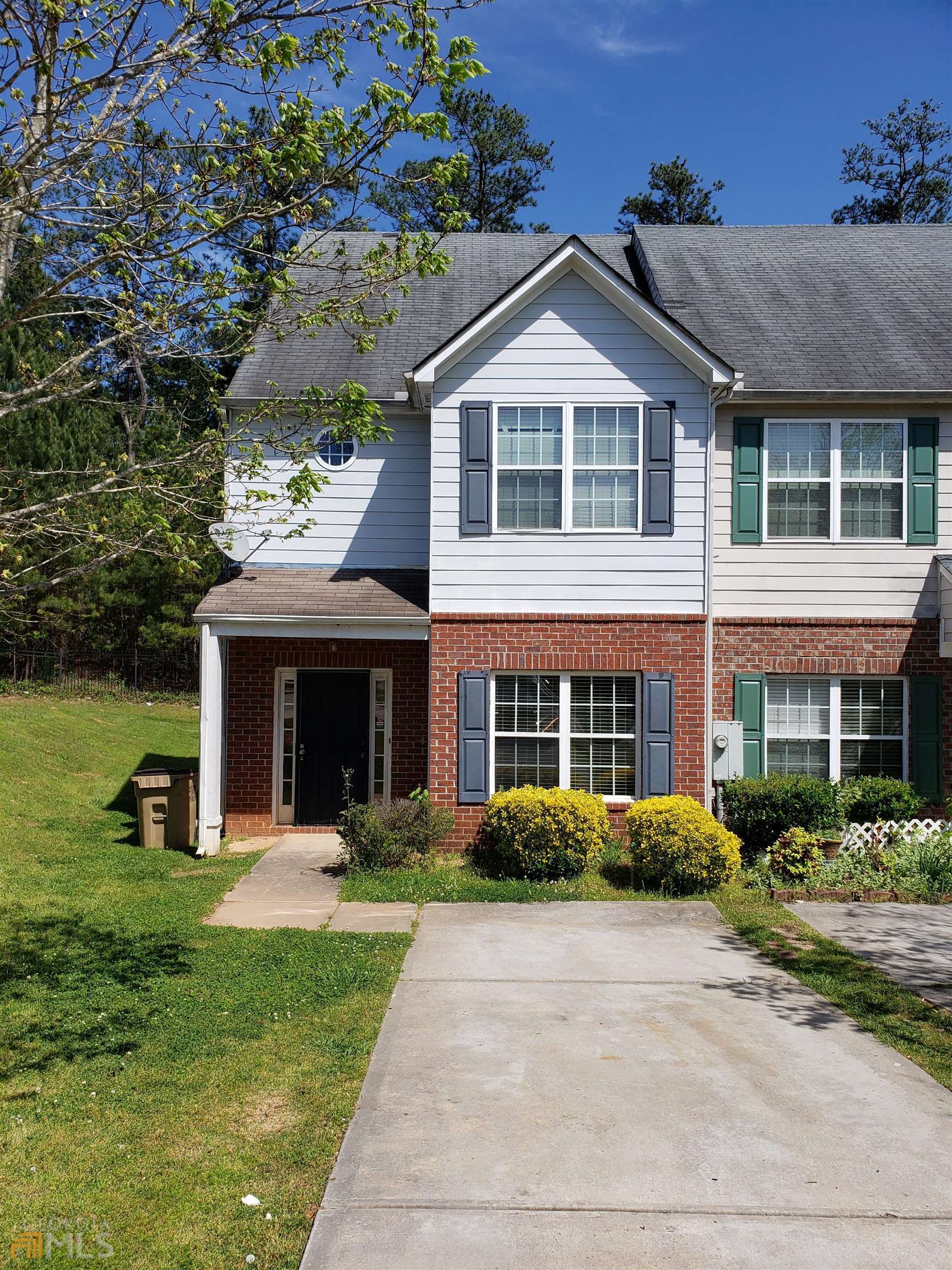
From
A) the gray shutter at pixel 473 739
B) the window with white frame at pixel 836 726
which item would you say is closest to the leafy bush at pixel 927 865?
the window with white frame at pixel 836 726

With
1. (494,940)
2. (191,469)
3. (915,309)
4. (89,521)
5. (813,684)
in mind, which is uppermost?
(915,309)

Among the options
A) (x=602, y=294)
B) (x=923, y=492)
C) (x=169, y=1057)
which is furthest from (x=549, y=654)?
(x=169, y=1057)

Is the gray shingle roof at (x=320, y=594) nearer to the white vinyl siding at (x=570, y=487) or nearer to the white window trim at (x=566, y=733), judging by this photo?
the white vinyl siding at (x=570, y=487)

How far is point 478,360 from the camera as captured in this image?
11711 millimetres

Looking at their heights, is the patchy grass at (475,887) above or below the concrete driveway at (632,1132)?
below

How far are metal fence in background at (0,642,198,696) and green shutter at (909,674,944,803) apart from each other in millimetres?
17871

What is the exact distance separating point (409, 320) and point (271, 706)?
21.2ft

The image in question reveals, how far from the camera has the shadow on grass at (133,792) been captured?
12.9m

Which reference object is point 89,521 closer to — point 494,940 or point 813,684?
point 494,940

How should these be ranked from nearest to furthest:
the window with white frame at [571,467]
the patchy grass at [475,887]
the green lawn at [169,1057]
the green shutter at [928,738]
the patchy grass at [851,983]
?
the green lawn at [169,1057]
the patchy grass at [851,983]
the patchy grass at [475,887]
the window with white frame at [571,467]
the green shutter at [928,738]

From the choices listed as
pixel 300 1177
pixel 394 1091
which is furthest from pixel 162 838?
pixel 300 1177

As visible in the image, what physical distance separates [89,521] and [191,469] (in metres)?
0.76

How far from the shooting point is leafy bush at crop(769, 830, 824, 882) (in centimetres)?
1055

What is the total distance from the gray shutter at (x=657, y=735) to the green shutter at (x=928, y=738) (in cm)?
316
